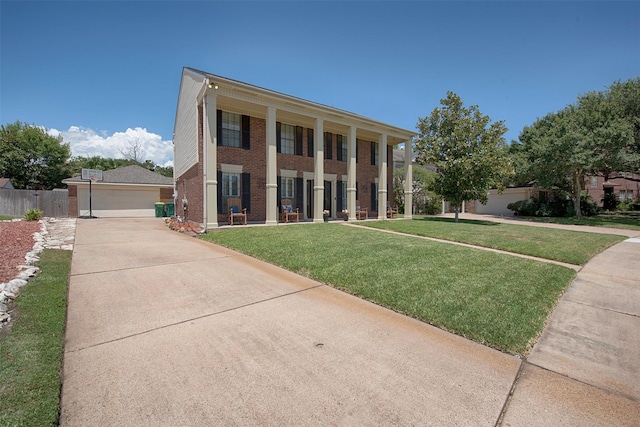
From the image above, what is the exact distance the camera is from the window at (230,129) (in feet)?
43.0

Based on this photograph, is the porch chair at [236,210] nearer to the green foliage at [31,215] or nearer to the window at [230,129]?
the window at [230,129]

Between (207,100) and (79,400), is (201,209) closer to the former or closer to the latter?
(207,100)

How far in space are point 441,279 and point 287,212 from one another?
32.0 ft

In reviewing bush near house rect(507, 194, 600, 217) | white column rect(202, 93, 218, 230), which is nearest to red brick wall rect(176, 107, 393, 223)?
white column rect(202, 93, 218, 230)

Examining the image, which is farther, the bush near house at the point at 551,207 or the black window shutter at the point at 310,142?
the bush near house at the point at 551,207

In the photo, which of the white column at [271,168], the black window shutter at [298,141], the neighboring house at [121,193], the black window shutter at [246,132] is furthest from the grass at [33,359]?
the neighboring house at [121,193]


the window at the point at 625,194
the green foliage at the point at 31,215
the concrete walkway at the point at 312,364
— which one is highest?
the window at the point at 625,194

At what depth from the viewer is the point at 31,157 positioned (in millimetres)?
31656

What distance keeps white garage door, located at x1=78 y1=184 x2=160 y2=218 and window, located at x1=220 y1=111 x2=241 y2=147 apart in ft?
44.8

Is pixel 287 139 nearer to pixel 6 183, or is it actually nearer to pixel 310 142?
pixel 310 142

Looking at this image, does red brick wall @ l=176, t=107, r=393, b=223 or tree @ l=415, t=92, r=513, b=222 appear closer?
red brick wall @ l=176, t=107, r=393, b=223

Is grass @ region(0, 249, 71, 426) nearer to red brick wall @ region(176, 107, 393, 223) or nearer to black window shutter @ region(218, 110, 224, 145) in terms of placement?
red brick wall @ region(176, 107, 393, 223)

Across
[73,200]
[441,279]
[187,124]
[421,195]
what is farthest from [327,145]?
[73,200]

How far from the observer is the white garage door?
21.2 metres
